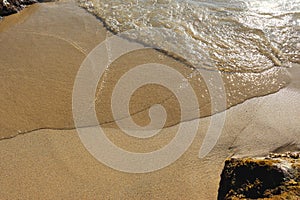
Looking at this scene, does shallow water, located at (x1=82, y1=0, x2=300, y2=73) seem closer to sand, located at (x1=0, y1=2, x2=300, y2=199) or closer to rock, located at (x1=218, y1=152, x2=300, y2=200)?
sand, located at (x1=0, y1=2, x2=300, y2=199)

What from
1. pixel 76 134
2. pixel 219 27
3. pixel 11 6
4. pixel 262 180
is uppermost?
pixel 262 180

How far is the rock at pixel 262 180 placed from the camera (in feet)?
6.55

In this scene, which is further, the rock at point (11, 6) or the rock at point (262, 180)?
the rock at point (11, 6)

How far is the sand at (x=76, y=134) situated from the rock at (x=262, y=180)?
1.39ft

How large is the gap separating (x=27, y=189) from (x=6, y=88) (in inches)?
63.4

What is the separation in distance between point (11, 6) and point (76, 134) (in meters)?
3.63

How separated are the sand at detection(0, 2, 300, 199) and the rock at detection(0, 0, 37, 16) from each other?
1.15 metres

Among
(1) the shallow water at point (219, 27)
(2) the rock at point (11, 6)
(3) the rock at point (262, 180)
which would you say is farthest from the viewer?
(2) the rock at point (11, 6)

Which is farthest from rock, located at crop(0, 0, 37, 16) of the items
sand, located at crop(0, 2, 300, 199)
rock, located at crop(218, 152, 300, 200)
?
rock, located at crop(218, 152, 300, 200)

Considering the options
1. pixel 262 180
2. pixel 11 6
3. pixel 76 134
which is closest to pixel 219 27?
pixel 76 134

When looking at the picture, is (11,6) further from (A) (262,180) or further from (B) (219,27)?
(A) (262,180)

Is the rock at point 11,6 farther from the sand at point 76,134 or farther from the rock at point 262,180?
the rock at point 262,180

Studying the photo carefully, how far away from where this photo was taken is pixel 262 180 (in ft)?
7.05

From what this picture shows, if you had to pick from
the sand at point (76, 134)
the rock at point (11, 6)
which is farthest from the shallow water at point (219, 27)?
the rock at point (11, 6)
